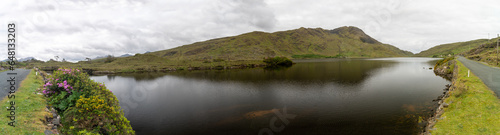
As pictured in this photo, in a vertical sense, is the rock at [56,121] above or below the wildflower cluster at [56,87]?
below

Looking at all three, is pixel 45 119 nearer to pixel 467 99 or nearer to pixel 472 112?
pixel 472 112

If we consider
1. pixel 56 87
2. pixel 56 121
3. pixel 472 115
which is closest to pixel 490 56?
pixel 472 115

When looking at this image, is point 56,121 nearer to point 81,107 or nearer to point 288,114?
point 81,107

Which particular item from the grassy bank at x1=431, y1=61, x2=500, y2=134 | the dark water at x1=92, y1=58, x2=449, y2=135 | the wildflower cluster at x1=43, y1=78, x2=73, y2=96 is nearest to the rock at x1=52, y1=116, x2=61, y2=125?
the wildflower cluster at x1=43, y1=78, x2=73, y2=96

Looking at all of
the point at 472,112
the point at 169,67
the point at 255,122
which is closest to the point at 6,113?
the point at 255,122

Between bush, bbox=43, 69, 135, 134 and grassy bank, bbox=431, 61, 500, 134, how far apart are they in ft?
90.2

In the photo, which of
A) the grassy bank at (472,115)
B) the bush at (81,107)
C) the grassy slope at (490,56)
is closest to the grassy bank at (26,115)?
the bush at (81,107)

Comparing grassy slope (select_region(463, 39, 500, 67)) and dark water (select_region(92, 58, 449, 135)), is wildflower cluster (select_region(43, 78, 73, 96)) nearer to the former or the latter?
dark water (select_region(92, 58, 449, 135))

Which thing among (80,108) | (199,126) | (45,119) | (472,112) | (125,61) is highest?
(125,61)

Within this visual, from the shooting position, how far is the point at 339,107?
28312mm

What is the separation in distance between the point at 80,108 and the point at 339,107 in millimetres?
30663

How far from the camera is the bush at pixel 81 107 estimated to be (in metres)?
11.7

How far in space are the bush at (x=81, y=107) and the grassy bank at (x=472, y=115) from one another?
90.2ft

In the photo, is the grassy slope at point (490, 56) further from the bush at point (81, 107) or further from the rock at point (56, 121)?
the rock at point (56, 121)
